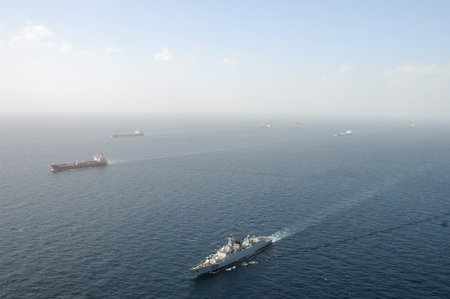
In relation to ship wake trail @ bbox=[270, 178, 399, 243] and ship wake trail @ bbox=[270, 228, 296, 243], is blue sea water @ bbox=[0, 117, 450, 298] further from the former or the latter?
ship wake trail @ bbox=[270, 178, 399, 243]

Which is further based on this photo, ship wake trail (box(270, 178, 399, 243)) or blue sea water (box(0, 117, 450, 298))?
ship wake trail (box(270, 178, 399, 243))

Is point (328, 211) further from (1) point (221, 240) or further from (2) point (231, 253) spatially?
(2) point (231, 253)

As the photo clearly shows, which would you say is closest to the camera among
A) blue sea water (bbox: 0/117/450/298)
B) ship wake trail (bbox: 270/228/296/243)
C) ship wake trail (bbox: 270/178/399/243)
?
blue sea water (bbox: 0/117/450/298)

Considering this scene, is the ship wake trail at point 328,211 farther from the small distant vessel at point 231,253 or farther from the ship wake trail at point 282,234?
the small distant vessel at point 231,253

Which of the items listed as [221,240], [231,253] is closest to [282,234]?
[221,240]

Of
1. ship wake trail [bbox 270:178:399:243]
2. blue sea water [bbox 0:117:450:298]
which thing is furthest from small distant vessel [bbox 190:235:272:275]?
ship wake trail [bbox 270:178:399:243]

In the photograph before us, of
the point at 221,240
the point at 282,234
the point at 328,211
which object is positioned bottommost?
the point at 221,240

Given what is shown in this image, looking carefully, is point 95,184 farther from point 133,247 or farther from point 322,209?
point 322,209

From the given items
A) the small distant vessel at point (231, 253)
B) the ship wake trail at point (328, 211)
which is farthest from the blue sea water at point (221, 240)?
the small distant vessel at point (231, 253)

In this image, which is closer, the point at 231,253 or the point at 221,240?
the point at 231,253
